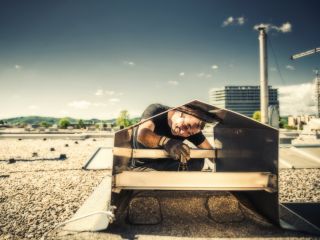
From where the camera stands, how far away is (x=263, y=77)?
44.1ft

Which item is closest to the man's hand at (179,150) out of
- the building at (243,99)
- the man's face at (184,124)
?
the man's face at (184,124)

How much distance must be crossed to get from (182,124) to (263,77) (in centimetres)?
1150

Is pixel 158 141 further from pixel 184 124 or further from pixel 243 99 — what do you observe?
pixel 243 99

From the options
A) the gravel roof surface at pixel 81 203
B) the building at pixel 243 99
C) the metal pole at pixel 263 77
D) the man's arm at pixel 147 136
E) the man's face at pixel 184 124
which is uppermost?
the building at pixel 243 99

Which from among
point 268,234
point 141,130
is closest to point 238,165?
point 268,234

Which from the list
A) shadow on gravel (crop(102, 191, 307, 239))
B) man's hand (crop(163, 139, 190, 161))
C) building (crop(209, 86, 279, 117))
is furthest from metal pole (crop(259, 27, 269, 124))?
building (crop(209, 86, 279, 117))

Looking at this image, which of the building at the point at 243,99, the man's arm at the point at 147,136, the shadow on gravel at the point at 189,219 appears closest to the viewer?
the shadow on gravel at the point at 189,219

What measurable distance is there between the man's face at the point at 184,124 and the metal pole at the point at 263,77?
10.5 meters

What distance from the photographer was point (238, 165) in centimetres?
311

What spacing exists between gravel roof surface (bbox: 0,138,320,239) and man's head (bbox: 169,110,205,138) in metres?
0.99

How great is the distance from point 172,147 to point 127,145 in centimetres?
67

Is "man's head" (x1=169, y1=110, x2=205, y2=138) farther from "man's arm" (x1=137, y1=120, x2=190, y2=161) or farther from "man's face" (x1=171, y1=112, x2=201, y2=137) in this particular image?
"man's arm" (x1=137, y1=120, x2=190, y2=161)

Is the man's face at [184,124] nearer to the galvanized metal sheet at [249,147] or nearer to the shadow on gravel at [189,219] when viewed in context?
the galvanized metal sheet at [249,147]

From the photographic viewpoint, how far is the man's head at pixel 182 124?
142 inches
